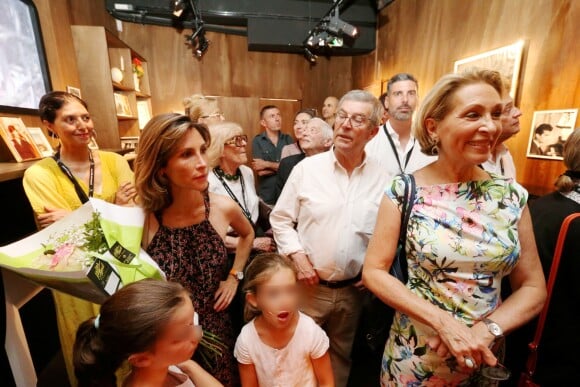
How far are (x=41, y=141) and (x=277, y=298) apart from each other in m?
2.17

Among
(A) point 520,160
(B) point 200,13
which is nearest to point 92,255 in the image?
(A) point 520,160

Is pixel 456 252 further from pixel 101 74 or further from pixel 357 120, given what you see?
pixel 101 74

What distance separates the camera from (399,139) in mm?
2061

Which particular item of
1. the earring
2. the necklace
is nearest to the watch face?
the earring

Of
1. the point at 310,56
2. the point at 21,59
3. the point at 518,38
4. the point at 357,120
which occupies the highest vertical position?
the point at 310,56

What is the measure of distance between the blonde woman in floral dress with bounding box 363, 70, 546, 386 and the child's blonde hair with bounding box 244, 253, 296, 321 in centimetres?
39

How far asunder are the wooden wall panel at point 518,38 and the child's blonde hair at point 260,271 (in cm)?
230

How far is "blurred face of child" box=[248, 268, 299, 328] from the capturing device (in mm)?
1171

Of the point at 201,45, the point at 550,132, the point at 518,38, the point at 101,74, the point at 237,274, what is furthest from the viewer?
the point at 201,45

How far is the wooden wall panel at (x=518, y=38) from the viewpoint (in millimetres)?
2080

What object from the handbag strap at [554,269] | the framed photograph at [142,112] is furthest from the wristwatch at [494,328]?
the framed photograph at [142,112]

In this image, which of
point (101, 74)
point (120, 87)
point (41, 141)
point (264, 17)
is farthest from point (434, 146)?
point (264, 17)

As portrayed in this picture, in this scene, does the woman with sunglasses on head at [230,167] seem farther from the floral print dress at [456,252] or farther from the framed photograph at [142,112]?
the framed photograph at [142,112]

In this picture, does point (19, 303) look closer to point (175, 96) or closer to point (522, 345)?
point (522, 345)
